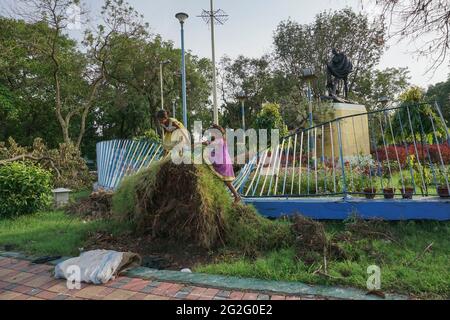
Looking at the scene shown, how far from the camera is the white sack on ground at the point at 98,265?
313 centimetres

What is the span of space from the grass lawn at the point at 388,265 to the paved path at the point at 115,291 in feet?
1.30

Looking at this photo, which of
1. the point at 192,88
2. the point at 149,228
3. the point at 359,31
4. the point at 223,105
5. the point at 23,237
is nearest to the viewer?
the point at 149,228

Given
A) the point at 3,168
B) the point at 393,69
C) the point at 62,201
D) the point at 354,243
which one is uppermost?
the point at 393,69

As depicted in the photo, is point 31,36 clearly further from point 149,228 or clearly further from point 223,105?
point 223,105

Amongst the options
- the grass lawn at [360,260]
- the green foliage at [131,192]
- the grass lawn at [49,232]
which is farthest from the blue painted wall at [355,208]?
the grass lawn at [49,232]

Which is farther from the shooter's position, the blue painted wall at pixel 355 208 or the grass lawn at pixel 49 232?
the grass lawn at pixel 49 232

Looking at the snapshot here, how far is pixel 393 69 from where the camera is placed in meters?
25.0

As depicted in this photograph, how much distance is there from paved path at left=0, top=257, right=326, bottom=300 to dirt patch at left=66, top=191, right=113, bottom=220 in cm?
265

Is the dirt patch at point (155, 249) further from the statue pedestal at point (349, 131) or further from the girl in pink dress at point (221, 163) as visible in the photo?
the statue pedestal at point (349, 131)

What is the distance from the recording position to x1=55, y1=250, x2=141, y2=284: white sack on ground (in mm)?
3127

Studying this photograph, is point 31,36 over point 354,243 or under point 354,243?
over

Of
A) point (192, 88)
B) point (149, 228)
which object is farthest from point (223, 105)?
point (149, 228)

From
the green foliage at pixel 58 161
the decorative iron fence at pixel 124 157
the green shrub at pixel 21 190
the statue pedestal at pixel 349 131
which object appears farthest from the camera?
the statue pedestal at pixel 349 131

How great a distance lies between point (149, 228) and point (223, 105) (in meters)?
26.7
